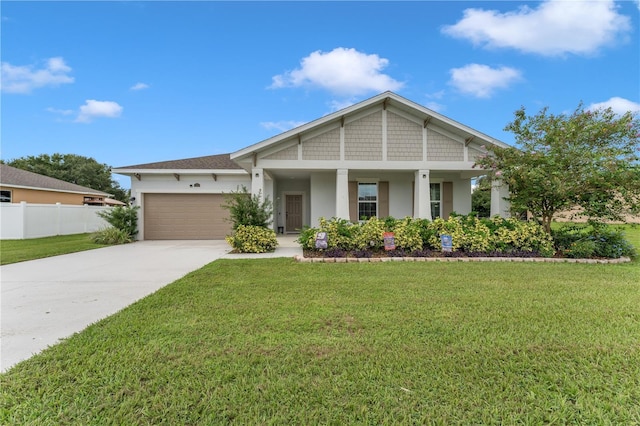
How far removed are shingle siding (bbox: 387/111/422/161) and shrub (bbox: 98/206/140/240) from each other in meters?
11.5

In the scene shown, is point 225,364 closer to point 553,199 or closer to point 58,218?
point 553,199

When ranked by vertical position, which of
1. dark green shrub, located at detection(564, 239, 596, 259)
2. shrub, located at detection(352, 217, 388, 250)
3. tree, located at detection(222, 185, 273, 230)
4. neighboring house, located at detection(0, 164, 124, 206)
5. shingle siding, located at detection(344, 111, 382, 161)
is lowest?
dark green shrub, located at detection(564, 239, 596, 259)

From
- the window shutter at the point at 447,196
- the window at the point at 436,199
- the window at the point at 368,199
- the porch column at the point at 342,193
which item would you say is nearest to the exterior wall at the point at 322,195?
the window at the point at 368,199

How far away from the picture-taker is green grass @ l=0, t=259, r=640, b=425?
2.02m

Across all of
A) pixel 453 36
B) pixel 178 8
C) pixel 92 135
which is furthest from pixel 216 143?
pixel 453 36

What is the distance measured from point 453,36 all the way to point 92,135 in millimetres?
22532

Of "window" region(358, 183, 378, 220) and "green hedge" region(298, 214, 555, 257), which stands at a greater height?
"window" region(358, 183, 378, 220)

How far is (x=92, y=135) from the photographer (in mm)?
20328

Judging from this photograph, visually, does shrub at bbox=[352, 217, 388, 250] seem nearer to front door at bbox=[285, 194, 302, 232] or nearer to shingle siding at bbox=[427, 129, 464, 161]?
shingle siding at bbox=[427, 129, 464, 161]

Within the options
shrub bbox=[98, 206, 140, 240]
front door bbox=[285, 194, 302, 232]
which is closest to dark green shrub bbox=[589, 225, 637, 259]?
front door bbox=[285, 194, 302, 232]

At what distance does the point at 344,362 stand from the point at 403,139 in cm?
987

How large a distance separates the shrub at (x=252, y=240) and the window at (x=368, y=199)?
5097mm

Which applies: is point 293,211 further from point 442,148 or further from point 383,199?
point 442,148

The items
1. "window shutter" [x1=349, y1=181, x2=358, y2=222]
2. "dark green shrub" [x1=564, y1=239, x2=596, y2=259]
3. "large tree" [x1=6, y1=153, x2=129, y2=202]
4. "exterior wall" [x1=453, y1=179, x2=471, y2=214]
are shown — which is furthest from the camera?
"large tree" [x1=6, y1=153, x2=129, y2=202]
